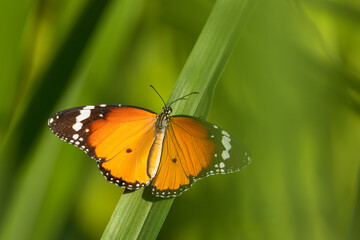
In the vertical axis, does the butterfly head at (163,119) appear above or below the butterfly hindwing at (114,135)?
above

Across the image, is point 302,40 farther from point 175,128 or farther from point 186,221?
point 186,221

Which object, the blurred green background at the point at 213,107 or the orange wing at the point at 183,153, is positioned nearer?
the blurred green background at the point at 213,107

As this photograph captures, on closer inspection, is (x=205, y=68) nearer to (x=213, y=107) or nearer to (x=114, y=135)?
(x=213, y=107)

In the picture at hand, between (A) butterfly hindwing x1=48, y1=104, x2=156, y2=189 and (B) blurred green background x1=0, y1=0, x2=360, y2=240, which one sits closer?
(B) blurred green background x1=0, y1=0, x2=360, y2=240

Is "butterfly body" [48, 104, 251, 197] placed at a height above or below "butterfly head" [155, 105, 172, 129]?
below

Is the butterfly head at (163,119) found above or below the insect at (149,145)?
above

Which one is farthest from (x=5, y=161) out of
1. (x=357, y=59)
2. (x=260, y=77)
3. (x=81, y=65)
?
(x=357, y=59)
